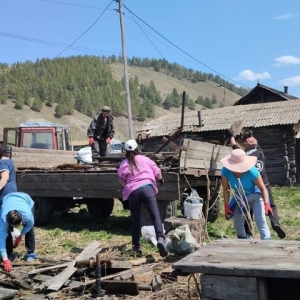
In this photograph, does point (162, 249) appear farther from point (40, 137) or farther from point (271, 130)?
point (271, 130)

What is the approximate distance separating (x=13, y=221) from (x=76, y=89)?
122917 mm

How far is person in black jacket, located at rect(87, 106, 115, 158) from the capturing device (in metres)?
10.4

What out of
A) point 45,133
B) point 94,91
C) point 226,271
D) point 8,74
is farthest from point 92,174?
point 94,91

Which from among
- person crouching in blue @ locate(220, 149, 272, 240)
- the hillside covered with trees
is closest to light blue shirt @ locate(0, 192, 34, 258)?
person crouching in blue @ locate(220, 149, 272, 240)

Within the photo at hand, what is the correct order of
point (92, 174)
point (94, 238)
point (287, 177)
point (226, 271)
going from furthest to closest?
point (287, 177) < point (92, 174) < point (94, 238) < point (226, 271)

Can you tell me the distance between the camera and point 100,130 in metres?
10.6

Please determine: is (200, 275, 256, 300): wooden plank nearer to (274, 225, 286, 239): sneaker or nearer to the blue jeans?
the blue jeans

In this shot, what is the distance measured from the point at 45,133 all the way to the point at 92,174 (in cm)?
669

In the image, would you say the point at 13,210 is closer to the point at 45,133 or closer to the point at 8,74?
the point at 45,133

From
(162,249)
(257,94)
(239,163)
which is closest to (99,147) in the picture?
(162,249)

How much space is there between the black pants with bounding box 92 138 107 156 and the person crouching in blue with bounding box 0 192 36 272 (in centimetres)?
429

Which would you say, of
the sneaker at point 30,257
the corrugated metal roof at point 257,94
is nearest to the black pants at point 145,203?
the sneaker at point 30,257

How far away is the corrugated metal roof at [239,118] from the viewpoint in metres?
19.5

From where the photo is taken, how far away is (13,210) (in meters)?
5.87
